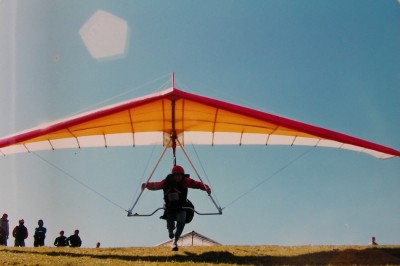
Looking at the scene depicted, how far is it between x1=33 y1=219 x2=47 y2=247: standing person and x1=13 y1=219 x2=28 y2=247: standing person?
331 mm

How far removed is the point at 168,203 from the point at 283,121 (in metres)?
2.87

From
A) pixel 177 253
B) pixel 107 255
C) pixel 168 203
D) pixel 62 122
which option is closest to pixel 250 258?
pixel 177 253

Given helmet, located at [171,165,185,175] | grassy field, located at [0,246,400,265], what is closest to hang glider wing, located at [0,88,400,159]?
helmet, located at [171,165,185,175]

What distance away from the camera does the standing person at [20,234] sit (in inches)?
460

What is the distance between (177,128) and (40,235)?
5.37 m

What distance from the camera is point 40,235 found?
1189cm

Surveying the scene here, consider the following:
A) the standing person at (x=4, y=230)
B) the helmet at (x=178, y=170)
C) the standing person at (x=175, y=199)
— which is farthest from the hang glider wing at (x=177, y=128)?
the standing person at (x=4, y=230)

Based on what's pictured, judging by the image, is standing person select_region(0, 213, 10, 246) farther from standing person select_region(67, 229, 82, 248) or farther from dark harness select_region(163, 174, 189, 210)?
dark harness select_region(163, 174, 189, 210)

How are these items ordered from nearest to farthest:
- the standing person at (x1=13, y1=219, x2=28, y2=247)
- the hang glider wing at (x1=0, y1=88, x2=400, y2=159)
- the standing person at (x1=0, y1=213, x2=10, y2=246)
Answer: the hang glider wing at (x1=0, y1=88, x2=400, y2=159) < the standing person at (x1=13, y1=219, x2=28, y2=247) < the standing person at (x1=0, y1=213, x2=10, y2=246)

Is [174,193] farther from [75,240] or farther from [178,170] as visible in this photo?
[75,240]

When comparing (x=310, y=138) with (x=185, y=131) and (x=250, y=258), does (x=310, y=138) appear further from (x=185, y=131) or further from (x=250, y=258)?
(x=250, y=258)

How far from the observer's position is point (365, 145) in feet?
28.2

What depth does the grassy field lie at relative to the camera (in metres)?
6.06

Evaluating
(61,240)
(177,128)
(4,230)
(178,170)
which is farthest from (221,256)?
(4,230)
